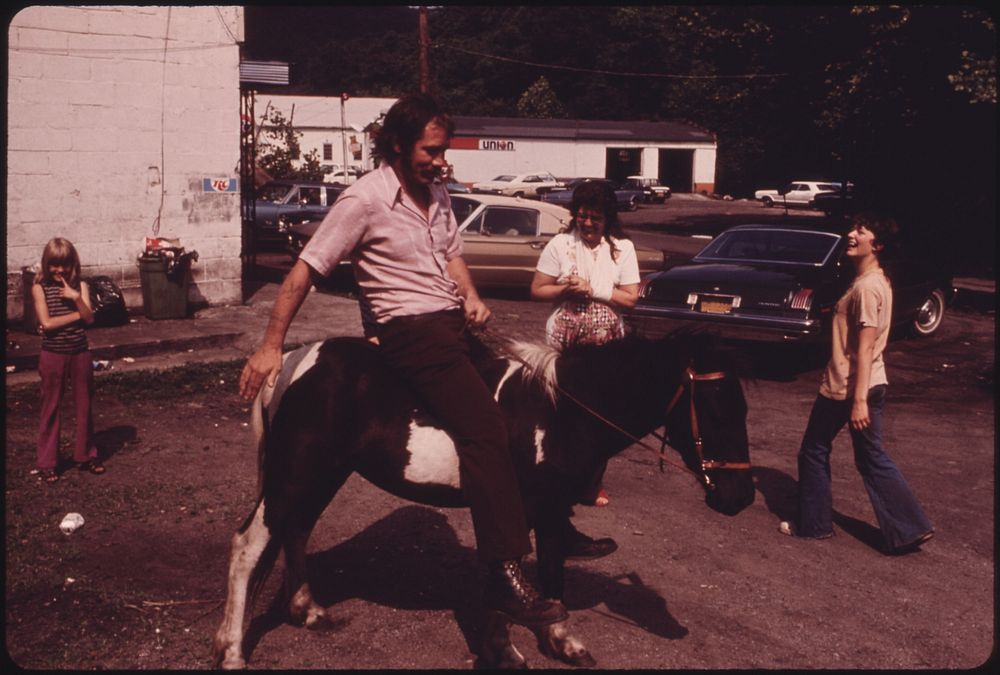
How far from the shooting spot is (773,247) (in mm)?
12734

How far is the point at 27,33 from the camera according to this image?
11898 mm

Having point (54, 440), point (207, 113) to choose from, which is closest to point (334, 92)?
point (207, 113)

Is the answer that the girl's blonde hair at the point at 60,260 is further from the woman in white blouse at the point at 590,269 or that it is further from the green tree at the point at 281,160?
the green tree at the point at 281,160

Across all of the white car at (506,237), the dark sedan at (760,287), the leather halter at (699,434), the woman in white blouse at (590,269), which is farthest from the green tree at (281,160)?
the leather halter at (699,434)

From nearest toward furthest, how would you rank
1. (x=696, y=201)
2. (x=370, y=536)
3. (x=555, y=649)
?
(x=555, y=649) < (x=370, y=536) < (x=696, y=201)

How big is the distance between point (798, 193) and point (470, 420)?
58460 mm

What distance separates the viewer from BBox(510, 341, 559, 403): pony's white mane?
4367 mm

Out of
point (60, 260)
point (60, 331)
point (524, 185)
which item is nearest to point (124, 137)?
point (60, 260)

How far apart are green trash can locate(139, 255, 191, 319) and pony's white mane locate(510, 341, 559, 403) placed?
378 inches

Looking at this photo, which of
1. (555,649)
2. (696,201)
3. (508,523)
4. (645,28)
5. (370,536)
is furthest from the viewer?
(645,28)

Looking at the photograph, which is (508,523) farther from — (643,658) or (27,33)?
(27,33)

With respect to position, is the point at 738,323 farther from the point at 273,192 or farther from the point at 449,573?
the point at 273,192

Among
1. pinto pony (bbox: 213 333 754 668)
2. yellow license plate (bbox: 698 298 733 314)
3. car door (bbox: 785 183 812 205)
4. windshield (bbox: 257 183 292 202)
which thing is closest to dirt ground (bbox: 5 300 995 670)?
pinto pony (bbox: 213 333 754 668)

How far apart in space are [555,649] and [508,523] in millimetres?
872
